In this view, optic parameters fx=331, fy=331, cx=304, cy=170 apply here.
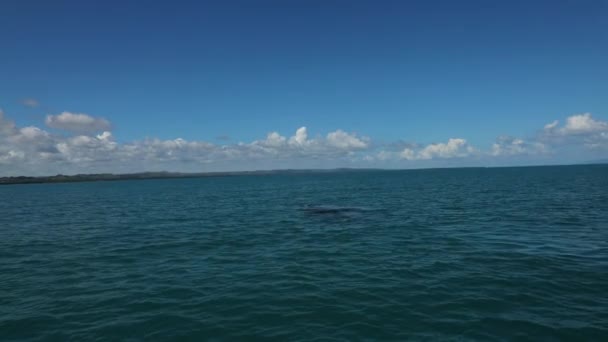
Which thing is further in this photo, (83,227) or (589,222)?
(83,227)

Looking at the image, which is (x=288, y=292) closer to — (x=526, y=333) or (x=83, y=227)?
(x=526, y=333)

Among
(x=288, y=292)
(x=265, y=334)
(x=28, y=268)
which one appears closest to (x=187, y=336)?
(x=265, y=334)

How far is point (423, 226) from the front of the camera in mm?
35156

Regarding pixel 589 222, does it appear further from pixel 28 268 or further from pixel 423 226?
pixel 28 268

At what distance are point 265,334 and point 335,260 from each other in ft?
34.3

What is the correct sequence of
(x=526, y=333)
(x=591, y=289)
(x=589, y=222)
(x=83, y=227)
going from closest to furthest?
1. (x=526, y=333)
2. (x=591, y=289)
3. (x=589, y=222)
4. (x=83, y=227)

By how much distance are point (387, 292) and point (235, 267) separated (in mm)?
10042

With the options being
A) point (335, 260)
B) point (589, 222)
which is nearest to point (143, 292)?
point (335, 260)

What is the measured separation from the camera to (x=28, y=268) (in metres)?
22.8

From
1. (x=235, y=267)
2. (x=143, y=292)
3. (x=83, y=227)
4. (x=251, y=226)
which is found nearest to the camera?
(x=143, y=292)

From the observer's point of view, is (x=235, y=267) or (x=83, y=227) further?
(x=83, y=227)

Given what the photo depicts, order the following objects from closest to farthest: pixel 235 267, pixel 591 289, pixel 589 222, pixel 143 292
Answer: pixel 591 289, pixel 143 292, pixel 235 267, pixel 589 222

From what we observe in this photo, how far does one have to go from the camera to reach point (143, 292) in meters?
17.4

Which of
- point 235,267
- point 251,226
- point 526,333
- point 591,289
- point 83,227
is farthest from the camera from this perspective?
point 83,227
